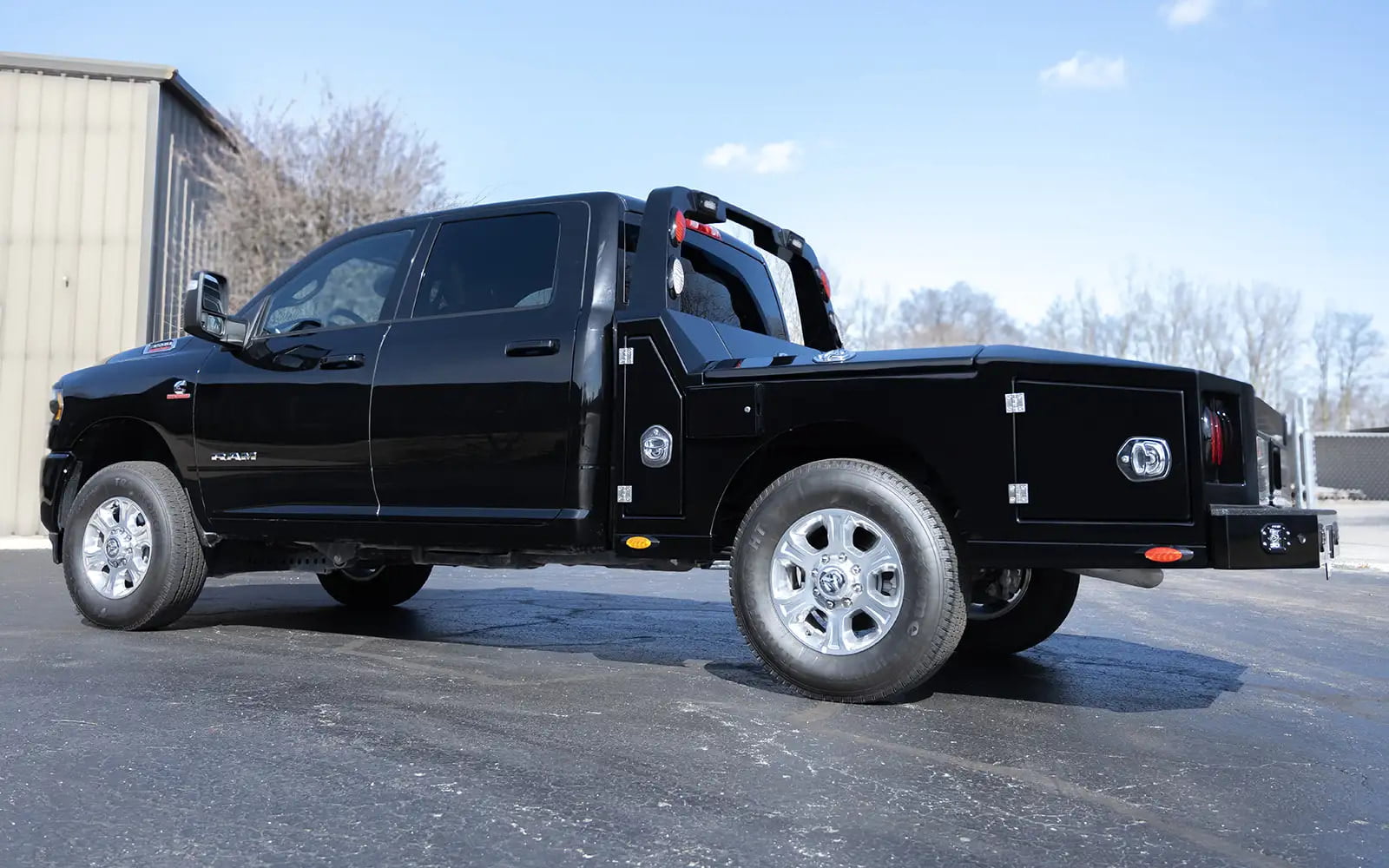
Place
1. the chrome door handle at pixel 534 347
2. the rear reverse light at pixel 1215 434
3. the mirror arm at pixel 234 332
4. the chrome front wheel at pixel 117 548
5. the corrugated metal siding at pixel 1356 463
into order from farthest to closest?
the corrugated metal siding at pixel 1356 463, the chrome front wheel at pixel 117 548, the mirror arm at pixel 234 332, the chrome door handle at pixel 534 347, the rear reverse light at pixel 1215 434

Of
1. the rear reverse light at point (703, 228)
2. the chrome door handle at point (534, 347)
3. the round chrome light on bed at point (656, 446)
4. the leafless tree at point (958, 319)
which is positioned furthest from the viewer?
the leafless tree at point (958, 319)

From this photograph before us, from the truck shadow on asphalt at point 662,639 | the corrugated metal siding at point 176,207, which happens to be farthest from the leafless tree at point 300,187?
the truck shadow on asphalt at point 662,639

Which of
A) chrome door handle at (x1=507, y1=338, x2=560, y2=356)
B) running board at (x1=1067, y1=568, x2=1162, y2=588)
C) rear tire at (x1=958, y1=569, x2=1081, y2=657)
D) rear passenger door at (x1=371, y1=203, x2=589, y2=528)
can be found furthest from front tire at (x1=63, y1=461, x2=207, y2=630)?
running board at (x1=1067, y1=568, x2=1162, y2=588)

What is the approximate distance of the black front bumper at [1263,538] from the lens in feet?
12.1

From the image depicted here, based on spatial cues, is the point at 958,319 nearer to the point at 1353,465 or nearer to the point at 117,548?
the point at 1353,465

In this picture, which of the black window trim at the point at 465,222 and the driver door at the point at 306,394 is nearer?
the black window trim at the point at 465,222

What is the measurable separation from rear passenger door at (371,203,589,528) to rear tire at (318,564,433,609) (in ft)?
6.97

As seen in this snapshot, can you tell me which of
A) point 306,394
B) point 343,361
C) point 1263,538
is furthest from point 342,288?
point 1263,538

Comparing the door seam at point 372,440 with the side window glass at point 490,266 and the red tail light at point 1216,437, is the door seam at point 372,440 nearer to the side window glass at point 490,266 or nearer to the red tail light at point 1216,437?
the side window glass at point 490,266

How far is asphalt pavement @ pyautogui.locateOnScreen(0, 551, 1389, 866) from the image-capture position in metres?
2.64

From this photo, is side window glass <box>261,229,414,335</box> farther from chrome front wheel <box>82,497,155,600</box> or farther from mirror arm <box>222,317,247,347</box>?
chrome front wheel <box>82,497,155,600</box>

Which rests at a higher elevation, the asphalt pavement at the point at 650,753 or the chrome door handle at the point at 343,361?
the chrome door handle at the point at 343,361

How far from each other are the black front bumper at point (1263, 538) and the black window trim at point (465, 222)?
280 centimetres

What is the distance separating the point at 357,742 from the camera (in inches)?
140
